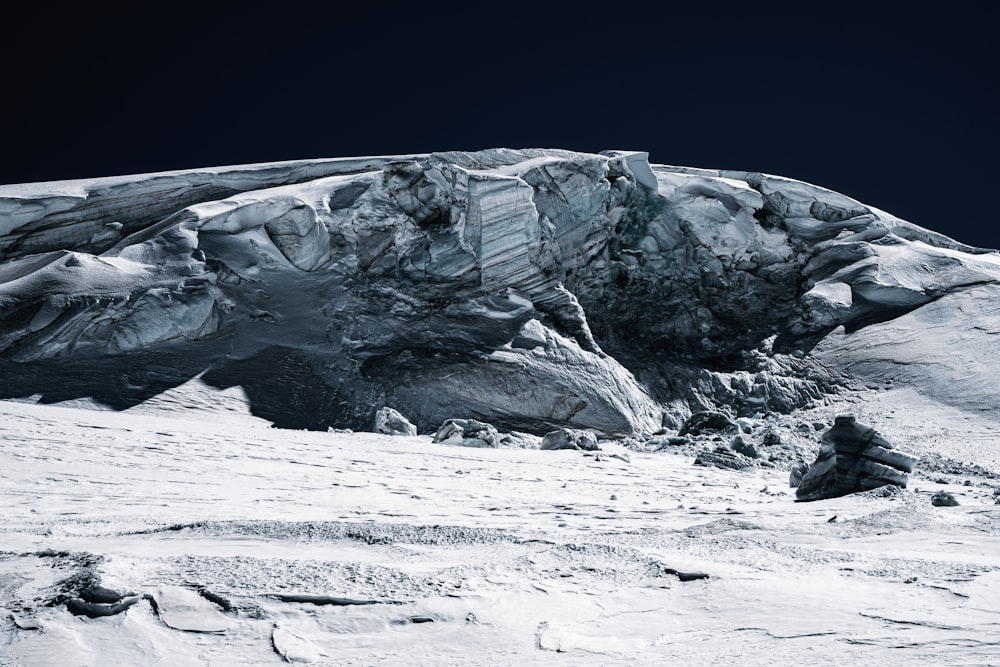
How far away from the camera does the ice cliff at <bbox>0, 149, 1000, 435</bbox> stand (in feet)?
41.2

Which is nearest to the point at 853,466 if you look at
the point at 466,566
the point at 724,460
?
the point at 724,460

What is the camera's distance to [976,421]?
13078 millimetres

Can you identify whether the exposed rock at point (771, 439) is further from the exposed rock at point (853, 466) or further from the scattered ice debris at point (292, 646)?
the scattered ice debris at point (292, 646)

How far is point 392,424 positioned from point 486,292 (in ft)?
13.3

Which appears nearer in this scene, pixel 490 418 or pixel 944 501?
pixel 944 501

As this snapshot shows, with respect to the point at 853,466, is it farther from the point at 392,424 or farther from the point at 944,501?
the point at 392,424

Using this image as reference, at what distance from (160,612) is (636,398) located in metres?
11.6

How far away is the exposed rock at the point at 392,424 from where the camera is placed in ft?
36.7

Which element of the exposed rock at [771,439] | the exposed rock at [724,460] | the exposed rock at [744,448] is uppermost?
the exposed rock at [724,460]

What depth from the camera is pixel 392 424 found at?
36.9 ft

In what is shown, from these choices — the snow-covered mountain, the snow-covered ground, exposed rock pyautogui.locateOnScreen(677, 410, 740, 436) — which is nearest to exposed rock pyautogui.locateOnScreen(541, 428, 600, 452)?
the snow-covered mountain

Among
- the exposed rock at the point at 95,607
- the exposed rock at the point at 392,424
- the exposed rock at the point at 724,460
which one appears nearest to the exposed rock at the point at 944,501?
the exposed rock at the point at 724,460

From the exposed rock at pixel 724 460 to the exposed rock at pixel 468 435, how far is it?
2.39m

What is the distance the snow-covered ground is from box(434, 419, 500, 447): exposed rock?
275 cm
